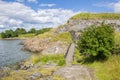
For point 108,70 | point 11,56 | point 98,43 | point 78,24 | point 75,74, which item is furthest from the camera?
point 78,24

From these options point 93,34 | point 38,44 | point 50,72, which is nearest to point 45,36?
point 38,44

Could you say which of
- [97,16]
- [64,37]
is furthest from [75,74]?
[97,16]

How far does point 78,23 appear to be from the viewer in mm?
87750

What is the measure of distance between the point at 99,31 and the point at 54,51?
30.1 m

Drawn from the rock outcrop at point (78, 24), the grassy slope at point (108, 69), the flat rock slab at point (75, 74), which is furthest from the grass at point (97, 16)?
the flat rock slab at point (75, 74)

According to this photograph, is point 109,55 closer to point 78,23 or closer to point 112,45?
point 112,45

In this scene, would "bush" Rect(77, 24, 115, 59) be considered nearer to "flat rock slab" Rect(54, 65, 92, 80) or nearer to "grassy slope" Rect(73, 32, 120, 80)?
"grassy slope" Rect(73, 32, 120, 80)

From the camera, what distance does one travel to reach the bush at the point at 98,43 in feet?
118

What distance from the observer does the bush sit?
3588 centimetres

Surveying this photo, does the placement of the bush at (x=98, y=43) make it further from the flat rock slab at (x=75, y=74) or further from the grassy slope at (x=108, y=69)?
the flat rock slab at (x=75, y=74)

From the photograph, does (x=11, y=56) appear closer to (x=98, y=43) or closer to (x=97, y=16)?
(x=97, y=16)

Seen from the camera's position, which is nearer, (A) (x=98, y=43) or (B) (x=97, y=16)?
(A) (x=98, y=43)

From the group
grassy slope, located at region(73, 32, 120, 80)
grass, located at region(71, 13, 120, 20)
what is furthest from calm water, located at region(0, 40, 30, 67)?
grassy slope, located at region(73, 32, 120, 80)

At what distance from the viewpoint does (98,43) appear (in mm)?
36500
